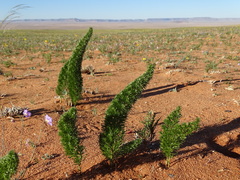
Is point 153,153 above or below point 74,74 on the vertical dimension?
below

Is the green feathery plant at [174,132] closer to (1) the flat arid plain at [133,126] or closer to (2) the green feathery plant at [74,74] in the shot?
(1) the flat arid plain at [133,126]

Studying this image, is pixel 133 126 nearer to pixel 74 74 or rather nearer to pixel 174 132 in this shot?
pixel 74 74

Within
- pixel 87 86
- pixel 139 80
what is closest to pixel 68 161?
pixel 139 80

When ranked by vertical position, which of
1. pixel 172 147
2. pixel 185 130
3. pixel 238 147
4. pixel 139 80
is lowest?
pixel 238 147

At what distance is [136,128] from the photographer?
421 centimetres

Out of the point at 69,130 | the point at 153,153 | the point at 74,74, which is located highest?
the point at 74,74

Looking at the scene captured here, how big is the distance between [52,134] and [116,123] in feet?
5.43

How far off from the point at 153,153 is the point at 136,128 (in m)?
1.05

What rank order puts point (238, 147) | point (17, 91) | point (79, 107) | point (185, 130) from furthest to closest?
point (17, 91)
point (79, 107)
point (238, 147)
point (185, 130)

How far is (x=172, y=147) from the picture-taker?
2.65 metres

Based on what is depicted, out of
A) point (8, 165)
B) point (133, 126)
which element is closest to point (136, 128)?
point (133, 126)

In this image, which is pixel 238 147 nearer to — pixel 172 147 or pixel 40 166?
pixel 172 147

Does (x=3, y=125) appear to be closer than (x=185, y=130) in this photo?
No

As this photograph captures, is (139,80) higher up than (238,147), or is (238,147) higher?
(139,80)
